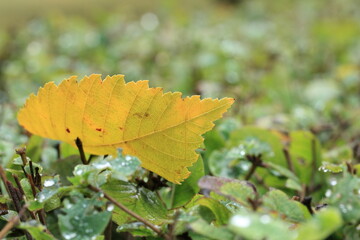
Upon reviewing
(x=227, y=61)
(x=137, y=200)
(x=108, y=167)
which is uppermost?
Result: (x=108, y=167)

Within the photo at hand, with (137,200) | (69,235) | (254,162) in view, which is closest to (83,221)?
(69,235)

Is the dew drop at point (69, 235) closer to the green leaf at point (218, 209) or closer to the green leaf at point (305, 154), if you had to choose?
the green leaf at point (218, 209)

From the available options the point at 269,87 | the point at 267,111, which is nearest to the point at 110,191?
the point at 267,111

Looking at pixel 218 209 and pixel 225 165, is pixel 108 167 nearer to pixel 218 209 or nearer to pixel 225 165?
pixel 218 209

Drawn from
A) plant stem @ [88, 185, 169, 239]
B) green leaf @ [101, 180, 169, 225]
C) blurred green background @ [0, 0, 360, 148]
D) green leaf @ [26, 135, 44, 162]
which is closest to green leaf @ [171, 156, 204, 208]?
green leaf @ [101, 180, 169, 225]

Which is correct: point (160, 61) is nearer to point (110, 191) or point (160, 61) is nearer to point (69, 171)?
point (69, 171)

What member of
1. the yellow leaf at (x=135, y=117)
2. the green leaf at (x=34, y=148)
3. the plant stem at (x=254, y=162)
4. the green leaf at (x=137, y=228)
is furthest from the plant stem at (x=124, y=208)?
the green leaf at (x=34, y=148)
